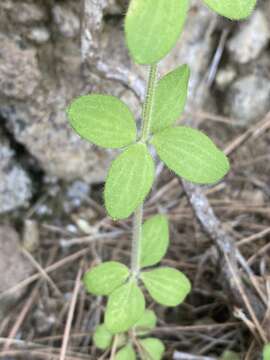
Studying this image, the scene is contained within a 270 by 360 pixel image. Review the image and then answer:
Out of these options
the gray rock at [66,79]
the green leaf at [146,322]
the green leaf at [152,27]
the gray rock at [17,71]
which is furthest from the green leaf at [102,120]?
the green leaf at [146,322]

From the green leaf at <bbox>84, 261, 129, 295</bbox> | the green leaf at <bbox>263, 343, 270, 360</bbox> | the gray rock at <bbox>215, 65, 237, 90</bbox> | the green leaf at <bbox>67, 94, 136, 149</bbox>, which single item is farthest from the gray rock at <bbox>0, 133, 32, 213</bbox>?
the green leaf at <bbox>263, 343, 270, 360</bbox>

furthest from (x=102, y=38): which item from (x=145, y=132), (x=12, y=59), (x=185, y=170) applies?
(x=185, y=170)

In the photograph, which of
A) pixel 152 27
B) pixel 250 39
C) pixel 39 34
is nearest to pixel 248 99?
pixel 250 39

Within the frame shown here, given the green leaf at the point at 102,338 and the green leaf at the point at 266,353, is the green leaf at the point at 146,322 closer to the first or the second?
the green leaf at the point at 102,338

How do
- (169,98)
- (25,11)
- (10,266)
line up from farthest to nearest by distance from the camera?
1. (10,266)
2. (25,11)
3. (169,98)

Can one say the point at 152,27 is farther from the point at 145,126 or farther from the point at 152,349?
the point at 152,349

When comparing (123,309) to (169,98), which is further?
(123,309)
